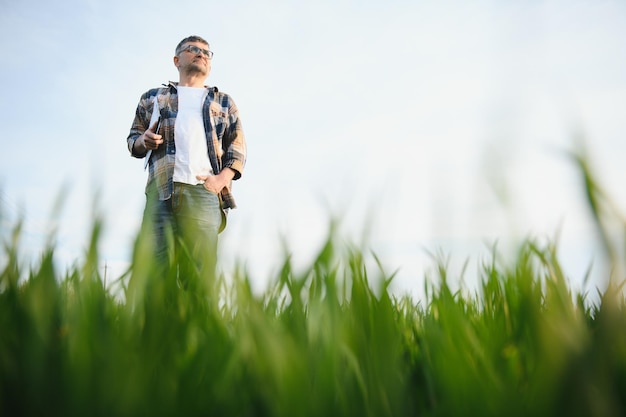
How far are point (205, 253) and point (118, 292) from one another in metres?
0.55

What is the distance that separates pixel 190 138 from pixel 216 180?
29 cm

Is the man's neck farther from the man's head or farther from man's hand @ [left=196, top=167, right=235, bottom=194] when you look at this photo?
man's hand @ [left=196, top=167, right=235, bottom=194]

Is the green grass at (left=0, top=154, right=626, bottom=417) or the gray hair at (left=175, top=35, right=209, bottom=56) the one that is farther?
the gray hair at (left=175, top=35, right=209, bottom=56)

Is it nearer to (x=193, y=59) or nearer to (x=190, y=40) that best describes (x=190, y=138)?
(x=193, y=59)

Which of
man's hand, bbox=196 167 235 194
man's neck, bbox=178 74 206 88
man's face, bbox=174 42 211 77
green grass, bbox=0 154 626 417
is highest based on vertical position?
man's face, bbox=174 42 211 77

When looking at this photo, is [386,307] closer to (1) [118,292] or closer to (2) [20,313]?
(2) [20,313]

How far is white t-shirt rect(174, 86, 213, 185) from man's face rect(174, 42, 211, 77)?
0.41ft

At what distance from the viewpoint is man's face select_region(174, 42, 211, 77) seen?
296 centimetres

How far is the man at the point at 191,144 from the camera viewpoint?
267cm

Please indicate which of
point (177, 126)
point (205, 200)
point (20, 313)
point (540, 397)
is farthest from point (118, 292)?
point (177, 126)

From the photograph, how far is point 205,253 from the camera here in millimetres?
673

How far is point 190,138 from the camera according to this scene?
278 cm

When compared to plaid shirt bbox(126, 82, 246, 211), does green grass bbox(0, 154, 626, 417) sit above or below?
below

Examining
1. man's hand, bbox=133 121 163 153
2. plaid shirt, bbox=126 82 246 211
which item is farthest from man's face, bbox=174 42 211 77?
man's hand, bbox=133 121 163 153
